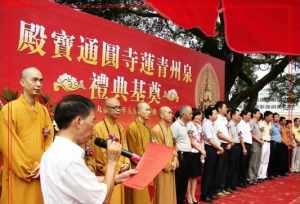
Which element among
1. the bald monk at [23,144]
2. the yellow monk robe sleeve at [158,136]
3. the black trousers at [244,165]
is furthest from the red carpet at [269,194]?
the bald monk at [23,144]

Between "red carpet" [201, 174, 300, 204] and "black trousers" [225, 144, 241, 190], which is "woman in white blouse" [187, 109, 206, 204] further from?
"black trousers" [225, 144, 241, 190]

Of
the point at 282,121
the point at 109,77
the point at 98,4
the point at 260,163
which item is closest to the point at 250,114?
the point at 260,163

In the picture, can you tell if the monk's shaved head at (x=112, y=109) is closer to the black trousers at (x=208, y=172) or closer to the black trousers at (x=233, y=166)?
the black trousers at (x=208, y=172)

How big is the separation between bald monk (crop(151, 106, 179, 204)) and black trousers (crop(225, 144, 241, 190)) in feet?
7.60

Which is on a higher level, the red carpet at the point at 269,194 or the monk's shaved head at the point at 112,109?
the monk's shaved head at the point at 112,109

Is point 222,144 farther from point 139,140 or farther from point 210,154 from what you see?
point 139,140

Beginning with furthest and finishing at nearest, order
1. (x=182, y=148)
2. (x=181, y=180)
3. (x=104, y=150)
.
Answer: (x=181, y=180), (x=182, y=148), (x=104, y=150)

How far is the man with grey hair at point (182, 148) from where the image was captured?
18.1 ft

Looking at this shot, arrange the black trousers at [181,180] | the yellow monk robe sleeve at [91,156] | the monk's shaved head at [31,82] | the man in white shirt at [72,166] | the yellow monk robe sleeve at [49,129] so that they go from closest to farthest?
the man in white shirt at [72,166]
the monk's shaved head at [31,82]
the yellow monk robe sleeve at [49,129]
the yellow monk robe sleeve at [91,156]
the black trousers at [181,180]

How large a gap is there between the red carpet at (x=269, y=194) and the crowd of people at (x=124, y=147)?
0.18 m

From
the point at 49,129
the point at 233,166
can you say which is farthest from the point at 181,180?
the point at 49,129

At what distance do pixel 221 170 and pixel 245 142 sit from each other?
100cm

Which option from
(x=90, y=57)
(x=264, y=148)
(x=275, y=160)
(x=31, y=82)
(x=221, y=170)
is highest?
(x=90, y=57)

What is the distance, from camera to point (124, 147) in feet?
13.6
